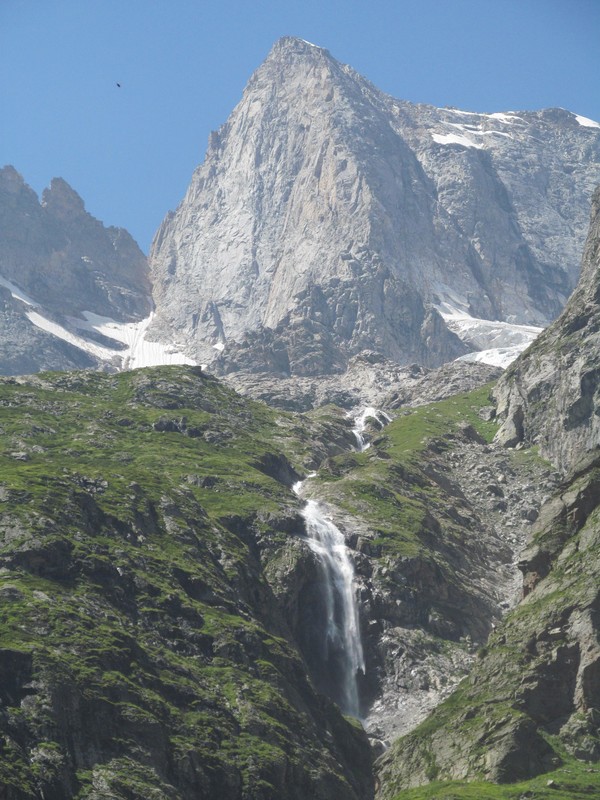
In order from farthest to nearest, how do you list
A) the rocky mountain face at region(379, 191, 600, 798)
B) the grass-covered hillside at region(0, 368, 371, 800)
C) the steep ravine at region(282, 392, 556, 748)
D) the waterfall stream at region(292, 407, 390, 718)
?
the waterfall stream at region(292, 407, 390, 718) → the steep ravine at region(282, 392, 556, 748) → the rocky mountain face at region(379, 191, 600, 798) → the grass-covered hillside at region(0, 368, 371, 800)

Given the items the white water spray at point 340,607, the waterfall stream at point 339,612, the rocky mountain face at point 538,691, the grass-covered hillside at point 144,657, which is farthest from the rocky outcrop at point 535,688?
the waterfall stream at point 339,612

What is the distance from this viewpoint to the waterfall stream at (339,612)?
457 ft

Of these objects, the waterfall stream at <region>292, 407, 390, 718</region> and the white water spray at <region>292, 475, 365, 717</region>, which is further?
the white water spray at <region>292, 475, 365, 717</region>

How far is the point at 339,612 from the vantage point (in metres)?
149

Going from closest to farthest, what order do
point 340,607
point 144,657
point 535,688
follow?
point 535,688, point 144,657, point 340,607

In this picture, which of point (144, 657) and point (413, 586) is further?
point (413, 586)

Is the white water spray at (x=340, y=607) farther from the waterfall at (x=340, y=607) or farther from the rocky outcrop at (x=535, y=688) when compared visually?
the rocky outcrop at (x=535, y=688)

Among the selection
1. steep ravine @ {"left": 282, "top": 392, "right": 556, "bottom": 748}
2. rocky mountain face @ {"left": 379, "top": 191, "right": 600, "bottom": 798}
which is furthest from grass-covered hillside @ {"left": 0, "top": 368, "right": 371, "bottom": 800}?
steep ravine @ {"left": 282, "top": 392, "right": 556, "bottom": 748}

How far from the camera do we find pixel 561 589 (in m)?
110

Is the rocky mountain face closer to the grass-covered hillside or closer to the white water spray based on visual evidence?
the grass-covered hillside

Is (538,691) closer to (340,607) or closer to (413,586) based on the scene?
(340,607)

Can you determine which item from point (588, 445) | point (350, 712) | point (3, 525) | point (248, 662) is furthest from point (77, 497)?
point (588, 445)

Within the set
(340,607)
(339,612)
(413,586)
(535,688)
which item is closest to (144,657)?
(535,688)

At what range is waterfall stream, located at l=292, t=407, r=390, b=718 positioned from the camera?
457 feet
